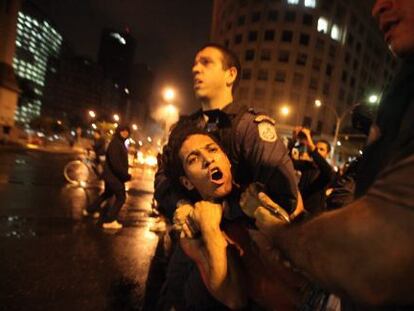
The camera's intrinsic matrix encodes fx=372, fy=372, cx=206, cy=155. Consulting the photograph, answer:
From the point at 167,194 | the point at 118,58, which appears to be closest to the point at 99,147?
the point at 167,194

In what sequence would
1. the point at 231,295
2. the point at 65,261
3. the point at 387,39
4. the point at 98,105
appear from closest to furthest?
the point at 387,39 → the point at 231,295 → the point at 65,261 → the point at 98,105

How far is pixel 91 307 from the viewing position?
3.78m

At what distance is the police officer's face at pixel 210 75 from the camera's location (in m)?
2.66

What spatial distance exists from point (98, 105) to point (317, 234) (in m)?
159

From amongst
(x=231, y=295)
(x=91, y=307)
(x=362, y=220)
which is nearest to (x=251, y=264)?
(x=231, y=295)

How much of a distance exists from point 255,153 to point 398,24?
3.89 feet

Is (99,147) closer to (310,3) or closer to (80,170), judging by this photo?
(80,170)

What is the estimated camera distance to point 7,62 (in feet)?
94.2

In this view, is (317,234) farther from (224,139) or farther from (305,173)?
(305,173)

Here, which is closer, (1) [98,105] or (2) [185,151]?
(2) [185,151]

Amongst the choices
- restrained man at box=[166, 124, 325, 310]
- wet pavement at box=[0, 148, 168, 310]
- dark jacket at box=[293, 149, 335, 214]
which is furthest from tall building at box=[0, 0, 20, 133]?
restrained man at box=[166, 124, 325, 310]

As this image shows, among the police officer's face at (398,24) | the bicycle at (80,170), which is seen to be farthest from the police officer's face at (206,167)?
the bicycle at (80,170)

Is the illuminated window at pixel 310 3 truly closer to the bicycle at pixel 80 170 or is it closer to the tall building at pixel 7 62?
the tall building at pixel 7 62

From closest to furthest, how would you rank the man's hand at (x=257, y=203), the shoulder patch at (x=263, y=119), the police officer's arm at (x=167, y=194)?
the man's hand at (x=257, y=203) < the shoulder patch at (x=263, y=119) < the police officer's arm at (x=167, y=194)
